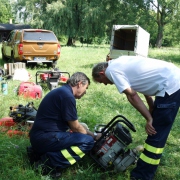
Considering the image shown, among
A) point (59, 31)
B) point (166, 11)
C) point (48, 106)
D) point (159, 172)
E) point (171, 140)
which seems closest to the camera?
point (48, 106)

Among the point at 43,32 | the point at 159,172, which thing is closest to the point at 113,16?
the point at 43,32

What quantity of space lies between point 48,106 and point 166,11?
4257cm

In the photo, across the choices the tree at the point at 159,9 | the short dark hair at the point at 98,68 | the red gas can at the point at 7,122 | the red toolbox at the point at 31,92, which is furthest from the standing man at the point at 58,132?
the tree at the point at 159,9

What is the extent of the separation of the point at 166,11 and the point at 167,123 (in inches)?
1668

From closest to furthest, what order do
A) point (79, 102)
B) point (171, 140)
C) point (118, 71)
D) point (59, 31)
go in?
1. point (118, 71)
2. point (171, 140)
3. point (79, 102)
4. point (59, 31)

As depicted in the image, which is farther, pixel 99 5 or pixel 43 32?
pixel 99 5

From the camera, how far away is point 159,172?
3.70 meters

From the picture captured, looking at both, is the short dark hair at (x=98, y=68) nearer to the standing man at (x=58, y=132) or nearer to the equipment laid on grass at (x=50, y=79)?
the standing man at (x=58, y=132)

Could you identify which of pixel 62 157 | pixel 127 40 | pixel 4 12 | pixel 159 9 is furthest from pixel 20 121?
pixel 4 12

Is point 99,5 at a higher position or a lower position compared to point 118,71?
higher

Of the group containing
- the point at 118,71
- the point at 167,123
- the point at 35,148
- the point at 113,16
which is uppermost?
the point at 113,16

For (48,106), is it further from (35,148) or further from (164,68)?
(164,68)

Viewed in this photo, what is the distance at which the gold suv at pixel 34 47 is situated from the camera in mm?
11617

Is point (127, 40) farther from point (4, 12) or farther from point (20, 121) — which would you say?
point (4, 12)
